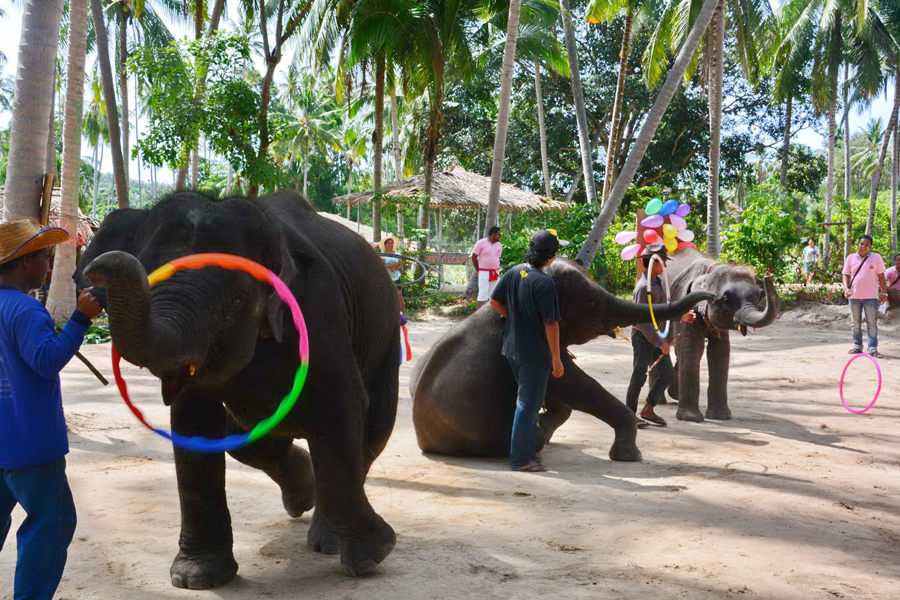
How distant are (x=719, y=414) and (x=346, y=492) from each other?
5.79 meters

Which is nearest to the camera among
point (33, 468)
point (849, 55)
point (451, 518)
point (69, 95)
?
point (33, 468)

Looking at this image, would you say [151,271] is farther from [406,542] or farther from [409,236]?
[409,236]

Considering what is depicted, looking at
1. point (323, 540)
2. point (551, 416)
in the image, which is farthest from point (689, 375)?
point (323, 540)

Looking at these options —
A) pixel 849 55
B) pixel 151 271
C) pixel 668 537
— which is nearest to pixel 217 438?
pixel 151 271

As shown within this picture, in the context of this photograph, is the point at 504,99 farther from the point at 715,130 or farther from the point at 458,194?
the point at 458,194

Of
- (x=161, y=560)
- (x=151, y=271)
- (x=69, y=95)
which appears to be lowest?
(x=161, y=560)

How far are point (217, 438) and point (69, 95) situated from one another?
10.8 meters

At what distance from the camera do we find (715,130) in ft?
62.4

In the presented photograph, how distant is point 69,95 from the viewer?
13.0 meters

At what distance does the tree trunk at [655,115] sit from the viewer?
47.7 ft

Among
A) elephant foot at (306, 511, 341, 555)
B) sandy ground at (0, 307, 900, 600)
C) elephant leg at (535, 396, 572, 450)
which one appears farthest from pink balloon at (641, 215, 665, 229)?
elephant foot at (306, 511, 341, 555)

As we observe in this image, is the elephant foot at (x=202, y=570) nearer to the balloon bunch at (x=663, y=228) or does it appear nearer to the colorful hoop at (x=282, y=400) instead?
the colorful hoop at (x=282, y=400)

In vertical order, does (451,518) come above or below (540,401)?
below

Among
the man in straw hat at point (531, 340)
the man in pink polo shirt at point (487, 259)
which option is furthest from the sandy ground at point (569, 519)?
the man in pink polo shirt at point (487, 259)
